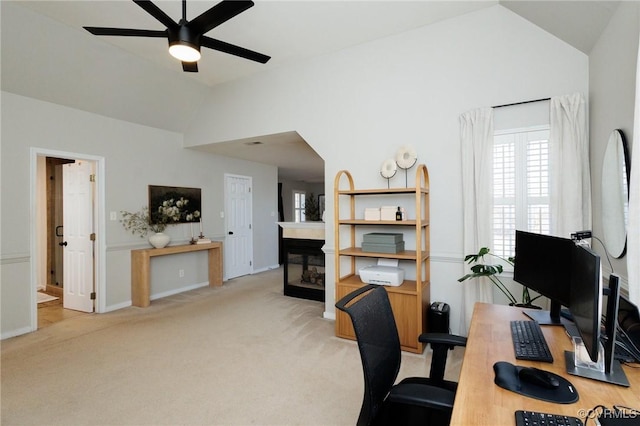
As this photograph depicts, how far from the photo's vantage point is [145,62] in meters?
3.97

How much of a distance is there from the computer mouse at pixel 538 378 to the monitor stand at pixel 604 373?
0.15m

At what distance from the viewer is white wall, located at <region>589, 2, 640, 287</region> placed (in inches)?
70.4

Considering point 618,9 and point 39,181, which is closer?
point 618,9

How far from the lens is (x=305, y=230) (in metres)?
4.91

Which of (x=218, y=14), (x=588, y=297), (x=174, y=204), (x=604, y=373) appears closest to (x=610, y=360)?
(x=604, y=373)

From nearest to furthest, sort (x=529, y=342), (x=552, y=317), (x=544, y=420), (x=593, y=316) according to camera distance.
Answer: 1. (x=544, y=420)
2. (x=593, y=316)
3. (x=529, y=342)
4. (x=552, y=317)

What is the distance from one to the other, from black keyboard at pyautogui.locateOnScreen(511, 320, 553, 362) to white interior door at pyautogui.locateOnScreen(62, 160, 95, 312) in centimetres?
490

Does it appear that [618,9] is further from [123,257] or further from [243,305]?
[123,257]

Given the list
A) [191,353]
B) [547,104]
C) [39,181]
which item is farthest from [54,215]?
[547,104]

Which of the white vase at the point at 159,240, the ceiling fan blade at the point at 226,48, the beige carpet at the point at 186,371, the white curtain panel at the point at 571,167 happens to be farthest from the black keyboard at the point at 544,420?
the white vase at the point at 159,240

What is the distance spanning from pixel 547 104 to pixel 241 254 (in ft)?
17.9

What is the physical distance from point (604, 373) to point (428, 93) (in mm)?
2766

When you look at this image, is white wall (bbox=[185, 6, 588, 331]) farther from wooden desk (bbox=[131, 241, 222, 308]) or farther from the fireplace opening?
wooden desk (bbox=[131, 241, 222, 308])

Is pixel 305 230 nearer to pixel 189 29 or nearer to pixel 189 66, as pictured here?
pixel 189 66
